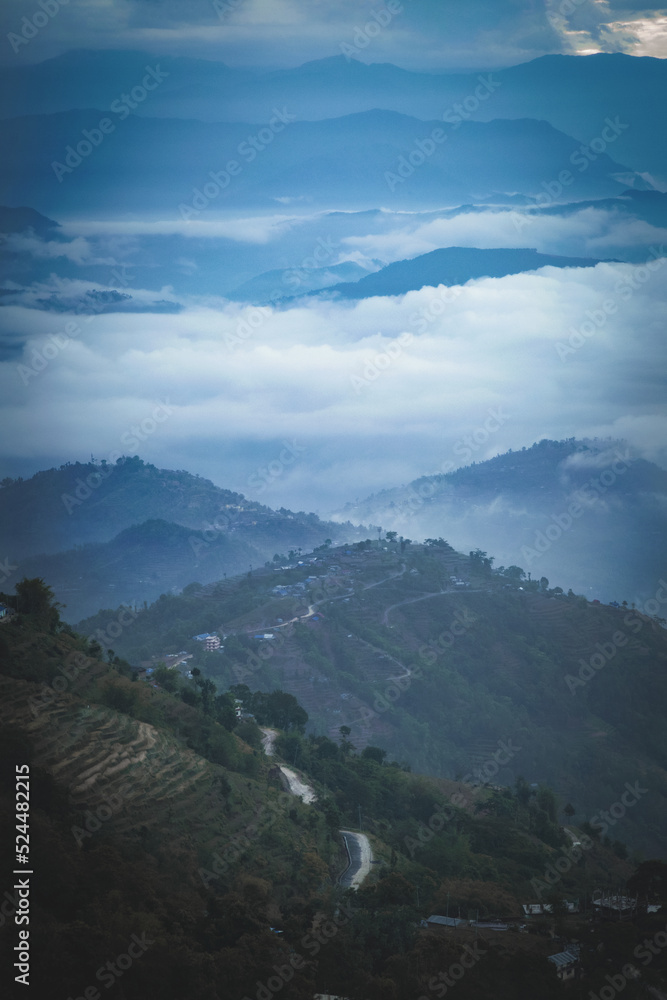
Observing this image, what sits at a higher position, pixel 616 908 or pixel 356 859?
pixel 616 908

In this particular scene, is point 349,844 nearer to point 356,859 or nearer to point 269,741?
point 356,859

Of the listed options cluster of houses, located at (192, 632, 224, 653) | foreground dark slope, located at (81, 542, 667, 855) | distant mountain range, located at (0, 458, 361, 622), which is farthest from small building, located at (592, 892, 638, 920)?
distant mountain range, located at (0, 458, 361, 622)

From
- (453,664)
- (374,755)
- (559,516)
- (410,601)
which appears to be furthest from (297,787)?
(559,516)

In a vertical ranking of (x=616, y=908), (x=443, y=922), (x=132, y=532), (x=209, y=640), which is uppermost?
(x=132, y=532)

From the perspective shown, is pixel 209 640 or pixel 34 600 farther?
pixel 209 640

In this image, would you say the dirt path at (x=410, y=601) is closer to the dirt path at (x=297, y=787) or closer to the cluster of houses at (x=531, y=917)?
the dirt path at (x=297, y=787)

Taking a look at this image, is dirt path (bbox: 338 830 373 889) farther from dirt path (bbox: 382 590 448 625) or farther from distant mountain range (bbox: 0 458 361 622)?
distant mountain range (bbox: 0 458 361 622)

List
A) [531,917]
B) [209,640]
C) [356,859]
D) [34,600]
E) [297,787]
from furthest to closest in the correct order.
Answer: [209,640], [297,787], [34,600], [356,859], [531,917]
